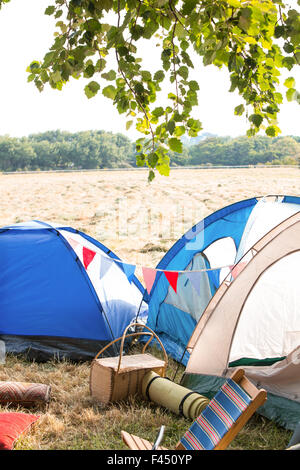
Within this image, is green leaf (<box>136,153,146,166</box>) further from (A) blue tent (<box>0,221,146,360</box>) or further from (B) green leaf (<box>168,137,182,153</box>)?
(A) blue tent (<box>0,221,146,360</box>)

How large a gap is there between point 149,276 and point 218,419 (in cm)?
203

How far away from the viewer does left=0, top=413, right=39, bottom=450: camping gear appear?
107 inches

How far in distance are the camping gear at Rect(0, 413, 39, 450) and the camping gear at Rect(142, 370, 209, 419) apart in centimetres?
85

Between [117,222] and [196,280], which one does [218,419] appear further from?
[117,222]

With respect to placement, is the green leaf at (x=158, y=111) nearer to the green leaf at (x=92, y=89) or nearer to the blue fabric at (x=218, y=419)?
the green leaf at (x=92, y=89)

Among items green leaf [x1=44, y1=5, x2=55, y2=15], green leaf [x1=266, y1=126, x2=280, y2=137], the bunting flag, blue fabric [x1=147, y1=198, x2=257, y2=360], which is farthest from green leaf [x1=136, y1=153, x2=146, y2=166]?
blue fabric [x1=147, y1=198, x2=257, y2=360]

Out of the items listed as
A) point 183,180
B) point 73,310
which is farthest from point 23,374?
point 183,180

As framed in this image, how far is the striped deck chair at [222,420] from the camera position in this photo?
8.14ft

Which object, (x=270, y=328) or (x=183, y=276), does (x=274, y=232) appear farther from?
(x=183, y=276)

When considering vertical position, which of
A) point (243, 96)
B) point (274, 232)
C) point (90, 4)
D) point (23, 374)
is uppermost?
point (90, 4)

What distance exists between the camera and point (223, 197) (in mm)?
17391

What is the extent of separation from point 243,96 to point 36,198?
55.2 feet

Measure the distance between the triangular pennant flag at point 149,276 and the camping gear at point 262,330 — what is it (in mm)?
764

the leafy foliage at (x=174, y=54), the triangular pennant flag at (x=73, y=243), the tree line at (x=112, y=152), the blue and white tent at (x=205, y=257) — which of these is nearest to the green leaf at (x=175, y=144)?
the leafy foliage at (x=174, y=54)
